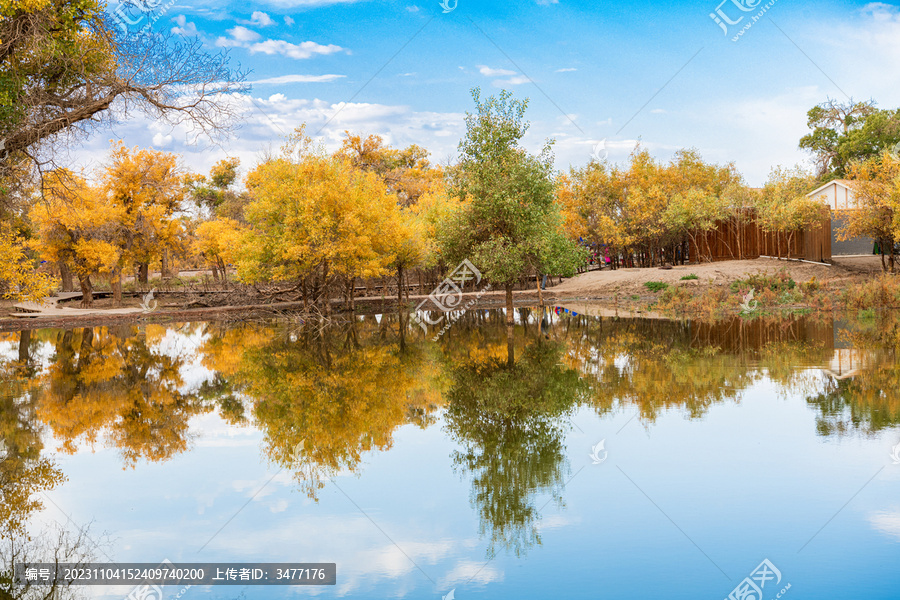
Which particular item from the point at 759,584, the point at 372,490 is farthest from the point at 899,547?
the point at 372,490

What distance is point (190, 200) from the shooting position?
65125 mm

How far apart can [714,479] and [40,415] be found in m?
11.1

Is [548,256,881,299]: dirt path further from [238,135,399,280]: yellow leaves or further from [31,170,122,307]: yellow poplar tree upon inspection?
[31,170,122,307]: yellow poplar tree

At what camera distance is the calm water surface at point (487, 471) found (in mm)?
5809

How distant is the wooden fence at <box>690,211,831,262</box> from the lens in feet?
121

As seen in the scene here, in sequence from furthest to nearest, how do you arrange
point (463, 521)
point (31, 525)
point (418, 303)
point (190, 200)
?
point (190, 200) < point (418, 303) < point (31, 525) < point (463, 521)

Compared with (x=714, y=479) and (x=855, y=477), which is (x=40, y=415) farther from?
(x=855, y=477)

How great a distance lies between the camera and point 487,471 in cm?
822

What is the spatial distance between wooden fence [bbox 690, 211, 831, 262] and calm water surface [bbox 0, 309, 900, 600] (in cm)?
2220

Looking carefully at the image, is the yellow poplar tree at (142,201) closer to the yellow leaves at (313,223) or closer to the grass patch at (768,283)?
the yellow leaves at (313,223)

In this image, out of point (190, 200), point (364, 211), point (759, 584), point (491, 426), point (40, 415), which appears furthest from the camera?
point (190, 200)

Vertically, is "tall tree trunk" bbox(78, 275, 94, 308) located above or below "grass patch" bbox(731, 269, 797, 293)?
above

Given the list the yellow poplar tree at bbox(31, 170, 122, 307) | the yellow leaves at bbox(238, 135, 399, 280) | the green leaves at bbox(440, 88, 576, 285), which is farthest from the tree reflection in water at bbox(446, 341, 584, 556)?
the yellow poplar tree at bbox(31, 170, 122, 307)

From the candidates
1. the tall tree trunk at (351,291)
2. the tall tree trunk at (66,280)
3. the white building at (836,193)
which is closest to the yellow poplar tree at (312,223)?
the tall tree trunk at (351,291)
